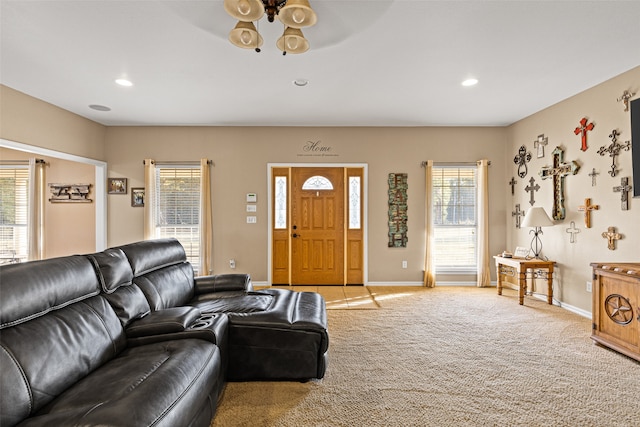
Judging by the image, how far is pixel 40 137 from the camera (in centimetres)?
421

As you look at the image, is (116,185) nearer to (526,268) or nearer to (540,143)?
(526,268)

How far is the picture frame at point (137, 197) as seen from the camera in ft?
17.9

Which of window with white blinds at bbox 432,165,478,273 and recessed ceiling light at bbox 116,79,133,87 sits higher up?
recessed ceiling light at bbox 116,79,133,87

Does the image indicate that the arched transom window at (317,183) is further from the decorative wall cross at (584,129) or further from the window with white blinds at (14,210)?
the window with white blinds at (14,210)

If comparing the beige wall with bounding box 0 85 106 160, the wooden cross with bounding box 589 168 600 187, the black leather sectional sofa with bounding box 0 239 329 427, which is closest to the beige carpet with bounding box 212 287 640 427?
the black leather sectional sofa with bounding box 0 239 329 427

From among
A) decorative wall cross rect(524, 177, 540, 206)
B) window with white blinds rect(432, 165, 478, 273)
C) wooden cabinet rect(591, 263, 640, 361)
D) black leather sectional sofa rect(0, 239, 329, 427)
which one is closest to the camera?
black leather sectional sofa rect(0, 239, 329, 427)

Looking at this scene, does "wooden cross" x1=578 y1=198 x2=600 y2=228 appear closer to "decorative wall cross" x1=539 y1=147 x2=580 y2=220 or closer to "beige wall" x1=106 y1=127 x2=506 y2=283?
"decorative wall cross" x1=539 y1=147 x2=580 y2=220

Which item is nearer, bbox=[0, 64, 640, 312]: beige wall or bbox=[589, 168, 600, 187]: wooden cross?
bbox=[589, 168, 600, 187]: wooden cross

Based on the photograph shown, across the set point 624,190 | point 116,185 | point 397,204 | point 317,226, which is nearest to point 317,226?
point 317,226

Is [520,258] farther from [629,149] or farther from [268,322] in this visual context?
[268,322]

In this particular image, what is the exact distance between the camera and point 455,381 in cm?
241

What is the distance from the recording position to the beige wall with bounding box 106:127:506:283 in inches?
214

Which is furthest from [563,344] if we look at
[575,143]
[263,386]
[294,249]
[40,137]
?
[40,137]

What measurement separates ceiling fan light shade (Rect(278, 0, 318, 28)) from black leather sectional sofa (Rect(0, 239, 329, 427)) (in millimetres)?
2029
